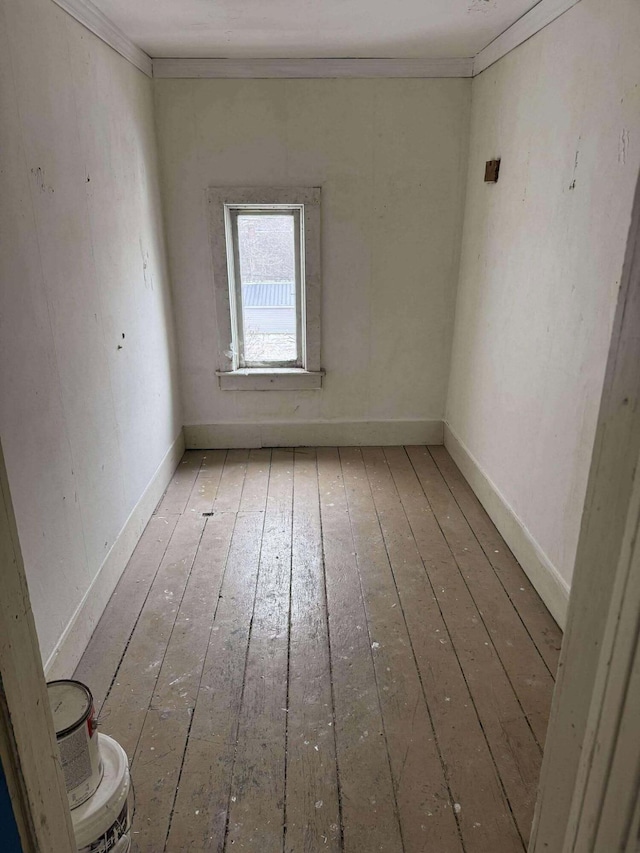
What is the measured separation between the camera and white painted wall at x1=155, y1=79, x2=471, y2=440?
3244mm

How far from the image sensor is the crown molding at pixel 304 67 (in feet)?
10.2

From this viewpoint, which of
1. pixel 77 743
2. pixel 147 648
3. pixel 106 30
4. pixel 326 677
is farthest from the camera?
pixel 106 30

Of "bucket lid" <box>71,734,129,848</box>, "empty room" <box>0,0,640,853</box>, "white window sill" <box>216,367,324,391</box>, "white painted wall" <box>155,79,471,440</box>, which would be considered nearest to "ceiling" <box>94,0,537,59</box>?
"empty room" <box>0,0,640,853</box>

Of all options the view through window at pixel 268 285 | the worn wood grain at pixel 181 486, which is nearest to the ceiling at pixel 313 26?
the view through window at pixel 268 285

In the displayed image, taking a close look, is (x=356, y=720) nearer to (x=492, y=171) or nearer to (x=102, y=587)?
(x=102, y=587)

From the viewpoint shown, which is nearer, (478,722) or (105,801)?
(105,801)

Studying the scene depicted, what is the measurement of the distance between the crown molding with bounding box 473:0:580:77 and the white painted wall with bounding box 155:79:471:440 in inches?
11.3

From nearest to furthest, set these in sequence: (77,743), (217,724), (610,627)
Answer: (610,627), (77,743), (217,724)

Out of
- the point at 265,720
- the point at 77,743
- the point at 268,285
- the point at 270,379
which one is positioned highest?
the point at 268,285

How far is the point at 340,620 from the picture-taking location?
89.7 inches

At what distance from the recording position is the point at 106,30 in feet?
8.02

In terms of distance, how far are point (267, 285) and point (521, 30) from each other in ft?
6.34

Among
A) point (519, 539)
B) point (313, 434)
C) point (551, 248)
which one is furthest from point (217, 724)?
point (313, 434)

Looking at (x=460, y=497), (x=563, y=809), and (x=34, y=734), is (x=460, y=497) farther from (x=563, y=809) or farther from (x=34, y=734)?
(x=34, y=734)
